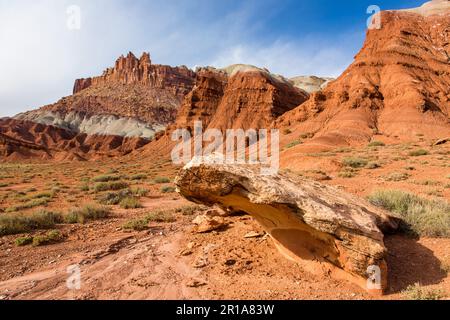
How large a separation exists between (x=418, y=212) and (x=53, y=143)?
101 metres

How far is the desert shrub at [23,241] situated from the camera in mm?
6652

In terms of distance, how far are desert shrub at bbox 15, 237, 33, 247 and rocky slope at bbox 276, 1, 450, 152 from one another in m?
24.7

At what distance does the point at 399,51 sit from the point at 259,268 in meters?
47.2

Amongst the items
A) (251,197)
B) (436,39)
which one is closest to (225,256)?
(251,197)

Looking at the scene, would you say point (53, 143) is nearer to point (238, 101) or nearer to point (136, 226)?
point (238, 101)

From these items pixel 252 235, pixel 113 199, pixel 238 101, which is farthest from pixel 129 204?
pixel 238 101

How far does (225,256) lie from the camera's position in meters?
5.31

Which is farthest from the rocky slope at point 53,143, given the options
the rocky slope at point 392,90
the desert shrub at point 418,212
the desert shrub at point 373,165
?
the desert shrub at point 418,212

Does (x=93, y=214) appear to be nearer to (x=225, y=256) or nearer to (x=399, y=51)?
(x=225, y=256)

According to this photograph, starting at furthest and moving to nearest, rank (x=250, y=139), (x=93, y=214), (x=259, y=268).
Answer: (x=250, y=139), (x=93, y=214), (x=259, y=268)

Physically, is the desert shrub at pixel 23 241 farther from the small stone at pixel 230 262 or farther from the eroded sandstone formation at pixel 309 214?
the small stone at pixel 230 262

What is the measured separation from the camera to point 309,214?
4.26 m

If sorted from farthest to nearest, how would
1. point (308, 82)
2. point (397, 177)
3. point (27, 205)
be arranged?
point (308, 82) → point (27, 205) → point (397, 177)
